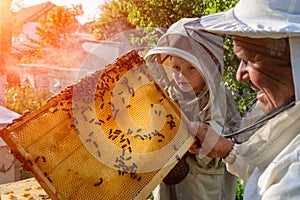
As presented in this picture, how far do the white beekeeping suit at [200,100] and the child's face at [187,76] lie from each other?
5cm

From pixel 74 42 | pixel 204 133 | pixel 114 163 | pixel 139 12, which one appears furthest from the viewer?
pixel 74 42

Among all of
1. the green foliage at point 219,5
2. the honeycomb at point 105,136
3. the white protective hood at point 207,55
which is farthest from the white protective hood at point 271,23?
the green foliage at point 219,5

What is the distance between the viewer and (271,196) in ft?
3.81

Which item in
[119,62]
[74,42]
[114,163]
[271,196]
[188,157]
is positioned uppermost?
[119,62]

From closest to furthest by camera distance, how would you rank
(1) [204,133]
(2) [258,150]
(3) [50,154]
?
(2) [258,150] → (3) [50,154] → (1) [204,133]

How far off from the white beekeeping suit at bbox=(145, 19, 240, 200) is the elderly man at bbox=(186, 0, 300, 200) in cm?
73

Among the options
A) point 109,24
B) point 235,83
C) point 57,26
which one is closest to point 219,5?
point 235,83

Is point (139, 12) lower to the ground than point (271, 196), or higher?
lower

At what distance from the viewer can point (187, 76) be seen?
2.30 metres

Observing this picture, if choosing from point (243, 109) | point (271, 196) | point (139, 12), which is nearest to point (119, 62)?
point (271, 196)

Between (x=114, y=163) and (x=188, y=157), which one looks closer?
(x=114, y=163)

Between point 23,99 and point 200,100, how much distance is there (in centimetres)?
884

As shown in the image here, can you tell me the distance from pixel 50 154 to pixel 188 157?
3.49 ft

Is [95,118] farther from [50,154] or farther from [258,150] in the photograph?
[258,150]
